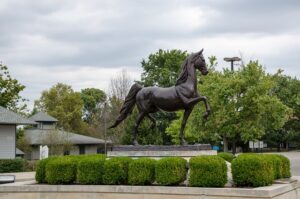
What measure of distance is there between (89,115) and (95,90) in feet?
18.5

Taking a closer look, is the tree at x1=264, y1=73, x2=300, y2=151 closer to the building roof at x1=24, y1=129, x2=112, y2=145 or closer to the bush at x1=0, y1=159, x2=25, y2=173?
the building roof at x1=24, y1=129, x2=112, y2=145

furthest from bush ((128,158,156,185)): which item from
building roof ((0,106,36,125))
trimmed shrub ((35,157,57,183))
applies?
building roof ((0,106,36,125))

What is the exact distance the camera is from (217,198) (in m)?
10.5

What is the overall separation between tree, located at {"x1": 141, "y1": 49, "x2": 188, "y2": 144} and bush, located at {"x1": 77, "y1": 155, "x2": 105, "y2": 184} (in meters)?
38.3

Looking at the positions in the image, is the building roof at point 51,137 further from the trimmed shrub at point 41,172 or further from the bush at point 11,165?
the trimmed shrub at point 41,172

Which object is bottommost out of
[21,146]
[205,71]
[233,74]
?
[21,146]

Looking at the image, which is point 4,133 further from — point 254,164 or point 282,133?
point 282,133

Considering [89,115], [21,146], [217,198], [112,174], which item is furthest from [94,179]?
[89,115]

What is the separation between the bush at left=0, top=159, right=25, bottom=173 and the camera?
110ft

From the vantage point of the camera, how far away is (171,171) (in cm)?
1139

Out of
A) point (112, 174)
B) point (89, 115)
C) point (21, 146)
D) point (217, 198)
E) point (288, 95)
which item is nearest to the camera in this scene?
point (217, 198)

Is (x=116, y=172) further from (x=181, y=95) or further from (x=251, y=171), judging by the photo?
(x=251, y=171)

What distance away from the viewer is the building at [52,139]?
1931 inches

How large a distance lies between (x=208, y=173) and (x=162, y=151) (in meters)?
2.35
